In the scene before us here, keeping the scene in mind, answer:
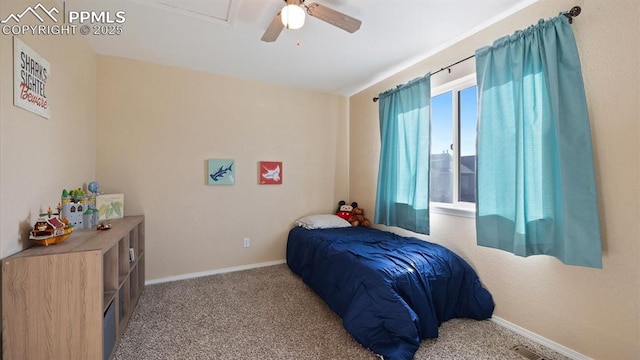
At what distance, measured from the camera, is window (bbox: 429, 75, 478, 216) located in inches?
93.4

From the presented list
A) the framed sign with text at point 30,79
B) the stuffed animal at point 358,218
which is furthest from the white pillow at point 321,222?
the framed sign with text at point 30,79

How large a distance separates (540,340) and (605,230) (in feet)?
2.91

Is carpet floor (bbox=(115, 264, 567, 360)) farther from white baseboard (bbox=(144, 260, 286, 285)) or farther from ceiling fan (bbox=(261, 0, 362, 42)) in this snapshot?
ceiling fan (bbox=(261, 0, 362, 42))

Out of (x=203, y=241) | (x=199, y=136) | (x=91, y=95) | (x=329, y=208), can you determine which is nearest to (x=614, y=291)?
(x=329, y=208)

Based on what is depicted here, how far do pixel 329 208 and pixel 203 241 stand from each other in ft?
5.70

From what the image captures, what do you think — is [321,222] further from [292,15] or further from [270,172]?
[292,15]

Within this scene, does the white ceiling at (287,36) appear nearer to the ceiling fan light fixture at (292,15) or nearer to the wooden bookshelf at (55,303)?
the ceiling fan light fixture at (292,15)

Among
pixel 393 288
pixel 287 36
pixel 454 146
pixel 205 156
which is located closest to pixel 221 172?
pixel 205 156

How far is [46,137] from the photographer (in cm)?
174

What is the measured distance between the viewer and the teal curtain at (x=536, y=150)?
5.14 feet

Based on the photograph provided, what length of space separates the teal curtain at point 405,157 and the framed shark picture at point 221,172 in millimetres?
1808

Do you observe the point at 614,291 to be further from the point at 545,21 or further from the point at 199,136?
the point at 199,136

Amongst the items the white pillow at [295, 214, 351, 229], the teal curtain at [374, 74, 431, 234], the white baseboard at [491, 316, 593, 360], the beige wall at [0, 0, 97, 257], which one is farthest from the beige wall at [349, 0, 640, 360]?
the beige wall at [0, 0, 97, 257]

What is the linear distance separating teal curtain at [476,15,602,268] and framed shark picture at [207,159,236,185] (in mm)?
2610
